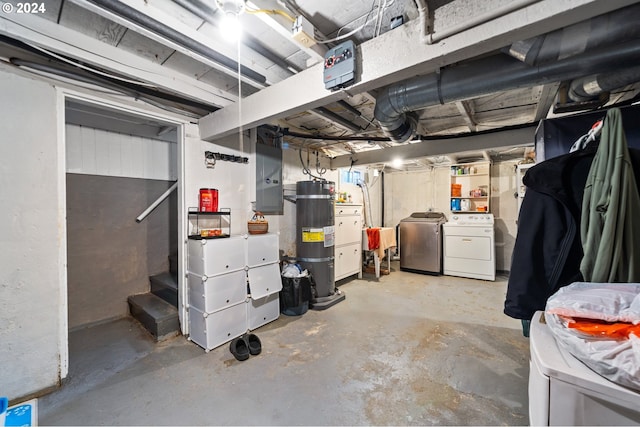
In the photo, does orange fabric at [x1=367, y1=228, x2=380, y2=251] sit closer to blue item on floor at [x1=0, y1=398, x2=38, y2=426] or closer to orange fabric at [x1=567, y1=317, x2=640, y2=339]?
orange fabric at [x1=567, y1=317, x2=640, y2=339]

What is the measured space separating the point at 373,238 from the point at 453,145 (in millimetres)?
2126

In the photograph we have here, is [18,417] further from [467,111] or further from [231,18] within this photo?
[467,111]

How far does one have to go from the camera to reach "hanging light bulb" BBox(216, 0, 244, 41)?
1.12 m

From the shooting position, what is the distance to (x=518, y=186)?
170 inches

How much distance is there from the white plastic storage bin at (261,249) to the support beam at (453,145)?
1.99 metres

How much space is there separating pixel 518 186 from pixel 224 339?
5.04 m

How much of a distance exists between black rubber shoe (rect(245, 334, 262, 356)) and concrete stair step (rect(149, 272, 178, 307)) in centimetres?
Result: 104

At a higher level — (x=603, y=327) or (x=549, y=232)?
(x=549, y=232)

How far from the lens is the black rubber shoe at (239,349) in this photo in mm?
2111

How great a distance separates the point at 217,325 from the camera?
2.31m

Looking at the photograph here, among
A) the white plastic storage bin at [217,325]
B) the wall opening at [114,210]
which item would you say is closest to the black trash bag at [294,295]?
the white plastic storage bin at [217,325]

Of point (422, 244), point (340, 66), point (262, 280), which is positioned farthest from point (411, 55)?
point (422, 244)

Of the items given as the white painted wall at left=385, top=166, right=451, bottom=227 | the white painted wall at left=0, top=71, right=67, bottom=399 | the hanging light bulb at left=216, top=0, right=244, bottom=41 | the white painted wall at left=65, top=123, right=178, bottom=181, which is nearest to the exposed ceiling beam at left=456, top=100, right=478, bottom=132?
the hanging light bulb at left=216, top=0, right=244, bottom=41

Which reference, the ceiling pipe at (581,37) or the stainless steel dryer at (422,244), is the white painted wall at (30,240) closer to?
the ceiling pipe at (581,37)
